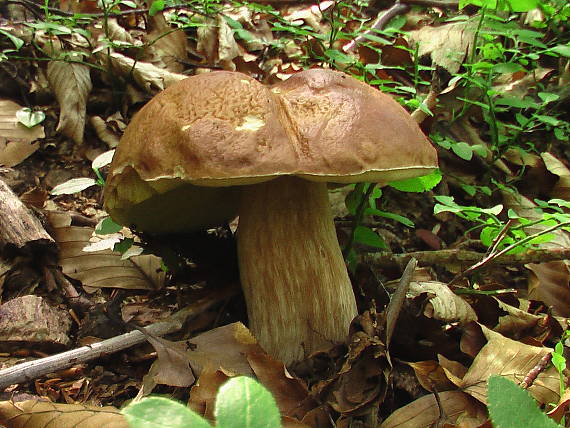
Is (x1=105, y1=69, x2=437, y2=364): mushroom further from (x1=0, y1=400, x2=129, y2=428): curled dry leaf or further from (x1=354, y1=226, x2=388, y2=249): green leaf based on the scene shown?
(x1=0, y1=400, x2=129, y2=428): curled dry leaf

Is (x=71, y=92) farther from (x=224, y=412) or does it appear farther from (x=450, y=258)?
(x=224, y=412)

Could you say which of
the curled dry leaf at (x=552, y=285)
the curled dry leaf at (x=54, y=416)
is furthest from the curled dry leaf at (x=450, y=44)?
the curled dry leaf at (x=54, y=416)

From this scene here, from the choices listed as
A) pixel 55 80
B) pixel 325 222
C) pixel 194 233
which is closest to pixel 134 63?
pixel 55 80

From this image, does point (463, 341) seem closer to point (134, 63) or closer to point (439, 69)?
point (439, 69)

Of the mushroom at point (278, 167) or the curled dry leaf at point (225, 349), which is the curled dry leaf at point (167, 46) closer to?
the mushroom at point (278, 167)

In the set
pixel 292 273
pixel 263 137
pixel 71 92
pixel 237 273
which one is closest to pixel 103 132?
pixel 71 92
